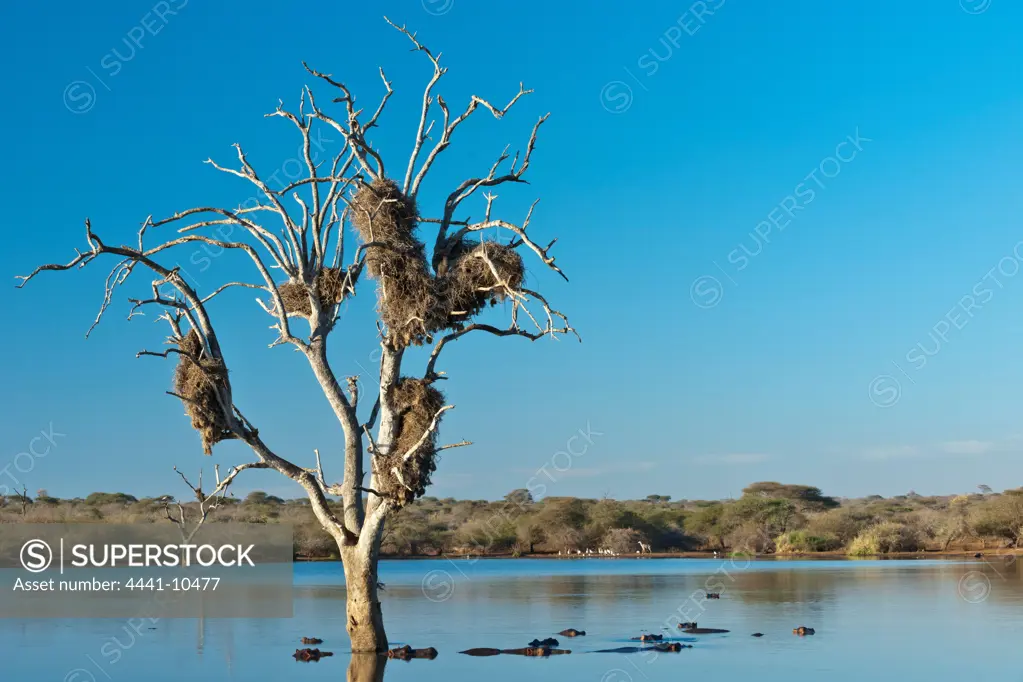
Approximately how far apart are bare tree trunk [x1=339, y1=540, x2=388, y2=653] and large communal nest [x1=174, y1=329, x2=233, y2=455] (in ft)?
7.73

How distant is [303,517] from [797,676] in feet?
160

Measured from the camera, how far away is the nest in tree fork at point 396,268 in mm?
15180

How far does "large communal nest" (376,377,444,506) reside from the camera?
49.4ft

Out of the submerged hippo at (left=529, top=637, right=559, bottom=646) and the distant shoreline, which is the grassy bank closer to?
the distant shoreline

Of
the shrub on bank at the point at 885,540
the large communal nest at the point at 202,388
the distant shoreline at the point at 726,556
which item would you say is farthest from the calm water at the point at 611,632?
the shrub on bank at the point at 885,540

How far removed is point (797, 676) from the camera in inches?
569

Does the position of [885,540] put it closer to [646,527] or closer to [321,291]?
[646,527]

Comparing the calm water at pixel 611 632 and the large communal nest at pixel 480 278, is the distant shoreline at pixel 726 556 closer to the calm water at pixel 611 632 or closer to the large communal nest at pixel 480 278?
the calm water at pixel 611 632

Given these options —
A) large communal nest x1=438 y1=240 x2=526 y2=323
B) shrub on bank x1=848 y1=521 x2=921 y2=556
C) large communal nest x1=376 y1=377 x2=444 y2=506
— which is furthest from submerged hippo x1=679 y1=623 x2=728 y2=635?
shrub on bank x1=848 y1=521 x2=921 y2=556

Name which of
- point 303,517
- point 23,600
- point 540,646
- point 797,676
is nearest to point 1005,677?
point 797,676

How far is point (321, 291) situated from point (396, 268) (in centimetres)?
113

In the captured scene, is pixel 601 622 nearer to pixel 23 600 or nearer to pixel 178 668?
pixel 178 668

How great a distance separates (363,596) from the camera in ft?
51.4

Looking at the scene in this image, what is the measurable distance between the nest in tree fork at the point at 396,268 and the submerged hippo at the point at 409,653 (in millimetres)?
4319
